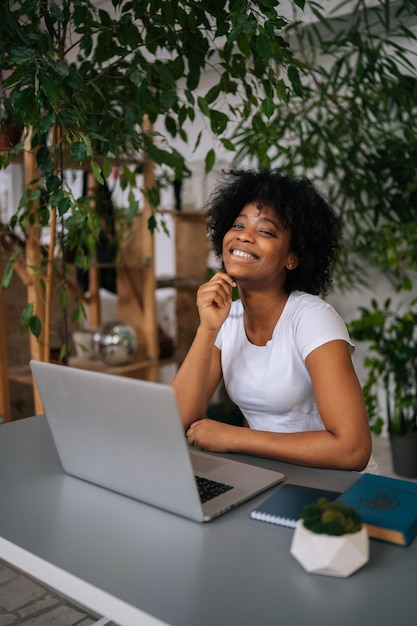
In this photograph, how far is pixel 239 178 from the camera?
1.88 m

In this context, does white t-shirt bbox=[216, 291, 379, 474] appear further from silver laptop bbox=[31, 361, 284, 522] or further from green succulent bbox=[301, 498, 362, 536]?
green succulent bbox=[301, 498, 362, 536]

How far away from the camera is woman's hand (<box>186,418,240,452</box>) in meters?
1.31

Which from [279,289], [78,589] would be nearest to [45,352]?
[279,289]

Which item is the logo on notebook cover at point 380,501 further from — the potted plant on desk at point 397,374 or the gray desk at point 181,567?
the potted plant on desk at point 397,374

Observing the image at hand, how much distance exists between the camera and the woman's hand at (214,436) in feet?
4.31

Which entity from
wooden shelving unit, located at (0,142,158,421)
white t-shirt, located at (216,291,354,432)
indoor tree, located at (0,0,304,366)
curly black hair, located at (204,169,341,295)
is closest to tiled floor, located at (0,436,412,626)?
white t-shirt, located at (216,291,354,432)

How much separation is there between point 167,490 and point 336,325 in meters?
0.66

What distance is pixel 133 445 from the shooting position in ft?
3.25

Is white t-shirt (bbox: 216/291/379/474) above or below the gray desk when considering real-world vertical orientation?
above

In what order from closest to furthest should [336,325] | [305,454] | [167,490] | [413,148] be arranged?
[167,490] < [305,454] < [336,325] < [413,148]

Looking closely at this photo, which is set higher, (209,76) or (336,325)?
(209,76)

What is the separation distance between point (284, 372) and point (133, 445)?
0.65m

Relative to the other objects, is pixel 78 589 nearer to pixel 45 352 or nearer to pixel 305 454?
pixel 305 454

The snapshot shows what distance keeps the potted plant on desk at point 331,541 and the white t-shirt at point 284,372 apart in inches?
26.9
